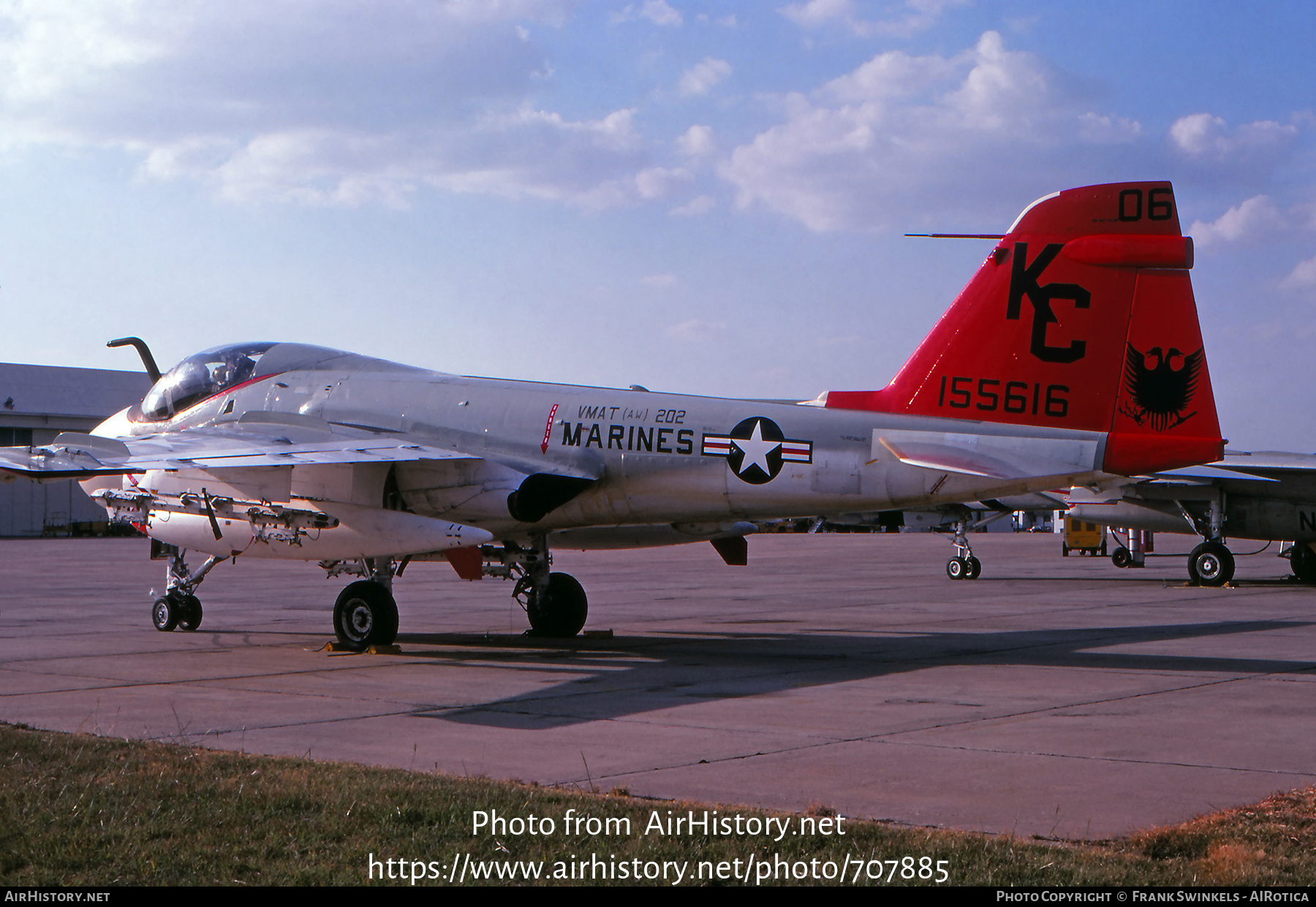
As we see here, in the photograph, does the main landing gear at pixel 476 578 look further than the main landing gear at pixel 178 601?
No

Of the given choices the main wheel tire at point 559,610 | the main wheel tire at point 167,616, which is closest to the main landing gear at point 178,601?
the main wheel tire at point 167,616

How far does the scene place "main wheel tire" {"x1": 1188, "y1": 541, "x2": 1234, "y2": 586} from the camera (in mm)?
25000

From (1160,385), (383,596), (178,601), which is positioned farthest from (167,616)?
(1160,385)

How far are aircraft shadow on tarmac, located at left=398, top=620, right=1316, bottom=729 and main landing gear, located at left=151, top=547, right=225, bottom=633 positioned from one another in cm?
275

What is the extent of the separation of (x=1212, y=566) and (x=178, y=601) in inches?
785

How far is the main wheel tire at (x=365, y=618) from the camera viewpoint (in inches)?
524

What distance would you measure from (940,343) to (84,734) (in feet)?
26.8

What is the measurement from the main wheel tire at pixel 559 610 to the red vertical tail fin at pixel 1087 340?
4.82 meters

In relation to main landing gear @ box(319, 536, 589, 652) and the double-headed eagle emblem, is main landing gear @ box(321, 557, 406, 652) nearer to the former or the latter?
main landing gear @ box(319, 536, 589, 652)

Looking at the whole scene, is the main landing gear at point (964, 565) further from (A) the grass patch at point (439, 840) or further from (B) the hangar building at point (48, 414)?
(B) the hangar building at point (48, 414)

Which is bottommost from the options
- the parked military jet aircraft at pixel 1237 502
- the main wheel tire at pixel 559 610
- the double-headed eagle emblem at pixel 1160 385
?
the main wheel tire at pixel 559 610

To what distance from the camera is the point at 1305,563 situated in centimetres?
2616

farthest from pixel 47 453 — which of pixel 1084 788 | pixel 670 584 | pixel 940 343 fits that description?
pixel 670 584

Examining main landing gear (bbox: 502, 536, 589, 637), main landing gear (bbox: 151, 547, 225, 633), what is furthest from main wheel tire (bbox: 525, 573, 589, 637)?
main landing gear (bbox: 151, 547, 225, 633)
